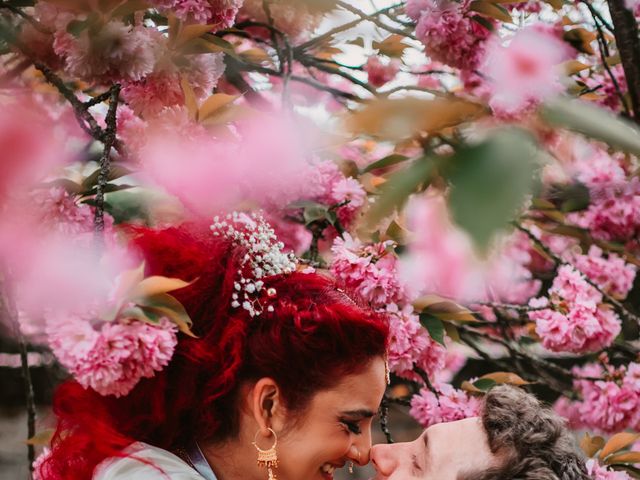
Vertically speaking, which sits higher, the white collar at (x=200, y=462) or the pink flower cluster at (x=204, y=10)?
the pink flower cluster at (x=204, y=10)

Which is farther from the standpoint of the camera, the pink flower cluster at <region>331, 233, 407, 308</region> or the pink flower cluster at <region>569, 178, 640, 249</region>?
the pink flower cluster at <region>569, 178, 640, 249</region>

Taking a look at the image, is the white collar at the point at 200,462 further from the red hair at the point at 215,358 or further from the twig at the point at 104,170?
the twig at the point at 104,170

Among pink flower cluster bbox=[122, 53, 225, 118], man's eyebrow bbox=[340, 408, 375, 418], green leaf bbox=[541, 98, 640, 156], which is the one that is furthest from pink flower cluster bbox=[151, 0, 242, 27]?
green leaf bbox=[541, 98, 640, 156]

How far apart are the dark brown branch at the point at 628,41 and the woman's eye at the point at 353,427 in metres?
0.86

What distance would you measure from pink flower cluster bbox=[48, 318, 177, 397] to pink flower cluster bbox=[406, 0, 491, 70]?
0.87m

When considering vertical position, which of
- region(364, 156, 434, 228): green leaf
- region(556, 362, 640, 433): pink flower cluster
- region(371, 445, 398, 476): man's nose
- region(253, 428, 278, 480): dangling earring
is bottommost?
region(556, 362, 640, 433): pink flower cluster

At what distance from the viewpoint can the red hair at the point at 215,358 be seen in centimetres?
168

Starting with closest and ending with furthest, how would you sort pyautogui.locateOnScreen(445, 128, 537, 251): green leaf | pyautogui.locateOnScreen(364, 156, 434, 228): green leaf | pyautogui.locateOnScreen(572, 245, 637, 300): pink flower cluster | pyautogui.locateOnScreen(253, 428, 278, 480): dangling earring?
1. pyautogui.locateOnScreen(445, 128, 537, 251): green leaf
2. pyautogui.locateOnScreen(364, 156, 434, 228): green leaf
3. pyautogui.locateOnScreen(253, 428, 278, 480): dangling earring
4. pyautogui.locateOnScreen(572, 245, 637, 300): pink flower cluster

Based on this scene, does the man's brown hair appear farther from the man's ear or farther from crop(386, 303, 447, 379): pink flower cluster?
the man's ear

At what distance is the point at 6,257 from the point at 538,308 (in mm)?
1360

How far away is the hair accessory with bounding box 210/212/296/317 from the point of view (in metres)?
1.71

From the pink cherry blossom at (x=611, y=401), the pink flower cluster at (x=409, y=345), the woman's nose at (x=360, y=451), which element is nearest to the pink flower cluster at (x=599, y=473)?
the pink cherry blossom at (x=611, y=401)

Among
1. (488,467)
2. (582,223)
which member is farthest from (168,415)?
(582,223)

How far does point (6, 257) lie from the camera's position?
1.29 m
